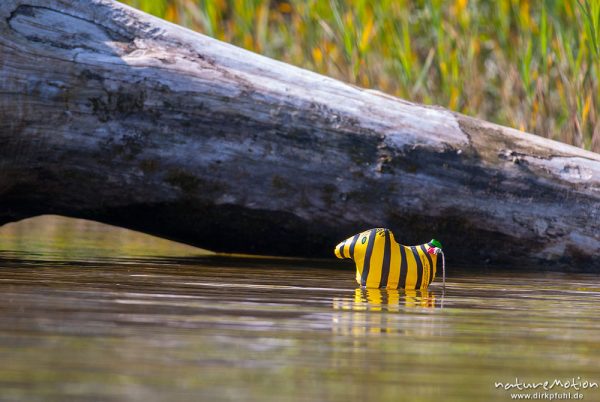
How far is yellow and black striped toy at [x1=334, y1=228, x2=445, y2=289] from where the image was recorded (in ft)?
13.1

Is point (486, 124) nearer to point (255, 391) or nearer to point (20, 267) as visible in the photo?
point (20, 267)

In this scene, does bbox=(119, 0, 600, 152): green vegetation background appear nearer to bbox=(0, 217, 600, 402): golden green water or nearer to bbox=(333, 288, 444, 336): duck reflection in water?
bbox=(0, 217, 600, 402): golden green water

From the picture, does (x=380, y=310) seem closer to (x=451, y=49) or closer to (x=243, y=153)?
(x=243, y=153)

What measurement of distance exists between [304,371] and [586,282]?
2719mm

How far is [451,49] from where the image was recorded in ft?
22.1

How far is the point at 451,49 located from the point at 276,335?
4538 mm

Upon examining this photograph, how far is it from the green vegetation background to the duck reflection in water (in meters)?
2.47

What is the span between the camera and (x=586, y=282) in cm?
449

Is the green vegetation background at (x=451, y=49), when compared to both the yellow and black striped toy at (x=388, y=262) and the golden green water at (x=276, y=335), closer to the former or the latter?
the golden green water at (x=276, y=335)

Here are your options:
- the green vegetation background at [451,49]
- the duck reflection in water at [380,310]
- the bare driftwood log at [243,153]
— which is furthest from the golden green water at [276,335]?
the green vegetation background at [451,49]

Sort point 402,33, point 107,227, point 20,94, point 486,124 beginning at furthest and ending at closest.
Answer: point 107,227
point 402,33
point 486,124
point 20,94

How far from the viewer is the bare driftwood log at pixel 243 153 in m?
4.75

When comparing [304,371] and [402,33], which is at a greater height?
[402,33]

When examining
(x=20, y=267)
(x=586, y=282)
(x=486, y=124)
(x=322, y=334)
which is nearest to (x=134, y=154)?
(x=20, y=267)
